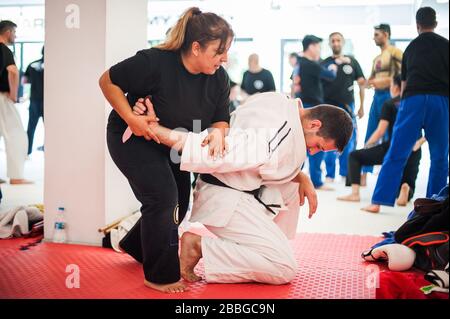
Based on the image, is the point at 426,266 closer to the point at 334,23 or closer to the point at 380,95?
the point at 380,95

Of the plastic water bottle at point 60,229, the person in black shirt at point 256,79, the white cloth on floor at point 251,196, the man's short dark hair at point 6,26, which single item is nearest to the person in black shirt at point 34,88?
the man's short dark hair at point 6,26

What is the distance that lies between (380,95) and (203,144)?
4.13 metres

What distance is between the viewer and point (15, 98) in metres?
4.65

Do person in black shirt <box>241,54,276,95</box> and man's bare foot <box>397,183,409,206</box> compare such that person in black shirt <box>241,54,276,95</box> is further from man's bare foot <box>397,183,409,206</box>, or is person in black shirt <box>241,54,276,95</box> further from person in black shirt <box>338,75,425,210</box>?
man's bare foot <box>397,183,409,206</box>

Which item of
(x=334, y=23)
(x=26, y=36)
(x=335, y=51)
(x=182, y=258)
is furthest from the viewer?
(x=334, y=23)

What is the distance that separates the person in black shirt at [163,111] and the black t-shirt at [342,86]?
4.17m

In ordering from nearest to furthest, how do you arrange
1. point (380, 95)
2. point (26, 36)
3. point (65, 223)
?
1. point (65, 223)
2. point (380, 95)
3. point (26, 36)

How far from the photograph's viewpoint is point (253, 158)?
83.5 inches

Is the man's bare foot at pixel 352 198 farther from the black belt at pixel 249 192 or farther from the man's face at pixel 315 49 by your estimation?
the black belt at pixel 249 192

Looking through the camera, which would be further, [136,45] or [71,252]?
[136,45]

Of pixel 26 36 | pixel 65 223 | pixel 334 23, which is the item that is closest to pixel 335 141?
pixel 65 223

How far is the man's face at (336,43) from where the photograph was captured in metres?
6.23

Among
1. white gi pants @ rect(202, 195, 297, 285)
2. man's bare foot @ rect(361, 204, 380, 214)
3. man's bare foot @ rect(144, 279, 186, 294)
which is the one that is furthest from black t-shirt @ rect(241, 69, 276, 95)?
man's bare foot @ rect(144, 279, 186, 294)

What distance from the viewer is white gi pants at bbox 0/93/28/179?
4.61m
